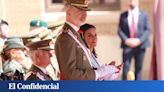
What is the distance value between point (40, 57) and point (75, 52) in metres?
0.15

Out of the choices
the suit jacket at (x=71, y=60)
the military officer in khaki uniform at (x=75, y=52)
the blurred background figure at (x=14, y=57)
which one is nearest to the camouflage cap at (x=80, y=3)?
the military officer in khaki uniform at (x=75, y=52)

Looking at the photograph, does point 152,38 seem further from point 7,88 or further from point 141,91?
point 7,88

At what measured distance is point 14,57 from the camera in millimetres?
1784

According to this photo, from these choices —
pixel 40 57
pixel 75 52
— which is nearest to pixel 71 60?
pixel 75 52

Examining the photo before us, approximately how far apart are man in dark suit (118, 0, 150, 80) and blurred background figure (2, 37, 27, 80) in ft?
1.34

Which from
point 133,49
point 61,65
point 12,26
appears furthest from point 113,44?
point 12,26

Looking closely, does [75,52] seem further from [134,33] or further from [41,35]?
[134,33]

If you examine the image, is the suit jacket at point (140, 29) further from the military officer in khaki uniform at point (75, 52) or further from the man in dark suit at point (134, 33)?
the military officer in khaki uniform at point (75, 52)

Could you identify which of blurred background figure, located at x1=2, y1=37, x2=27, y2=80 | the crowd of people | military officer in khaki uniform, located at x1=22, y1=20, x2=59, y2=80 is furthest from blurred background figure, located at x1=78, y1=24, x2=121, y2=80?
blurred background figure, located at x1=2, y1=37, x2=27, y2=80

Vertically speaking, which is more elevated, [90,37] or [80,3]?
[80,3]

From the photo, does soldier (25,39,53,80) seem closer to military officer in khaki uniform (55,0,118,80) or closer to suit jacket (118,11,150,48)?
military officer in khaki uniform (55,0,118,80)

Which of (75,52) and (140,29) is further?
(140,29)

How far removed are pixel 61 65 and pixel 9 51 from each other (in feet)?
0.71

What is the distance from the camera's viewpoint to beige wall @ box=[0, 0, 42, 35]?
5.77ft
